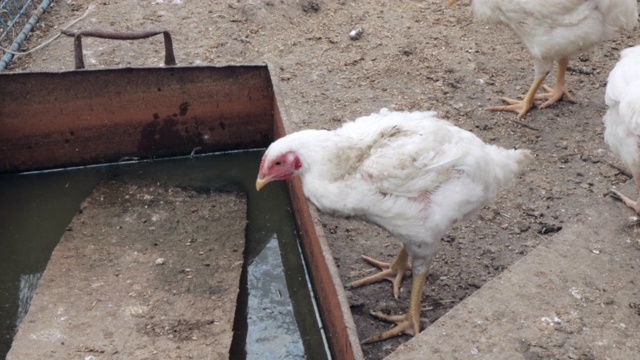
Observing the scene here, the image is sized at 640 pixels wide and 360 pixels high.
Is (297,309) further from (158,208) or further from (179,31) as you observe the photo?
(179,31)

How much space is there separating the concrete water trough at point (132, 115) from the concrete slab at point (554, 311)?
1578 millimetres

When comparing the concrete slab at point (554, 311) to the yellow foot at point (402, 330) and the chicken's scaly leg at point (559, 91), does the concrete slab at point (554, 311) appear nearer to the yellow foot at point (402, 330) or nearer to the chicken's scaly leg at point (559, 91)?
the yellow foot at point (402, 330)

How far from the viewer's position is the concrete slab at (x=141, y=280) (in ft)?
11.5

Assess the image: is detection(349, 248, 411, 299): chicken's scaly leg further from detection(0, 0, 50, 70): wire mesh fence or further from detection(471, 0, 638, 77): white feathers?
detection(0, 0, 50, 70): wire mesh fence

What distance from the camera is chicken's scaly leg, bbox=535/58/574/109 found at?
5.20 meters

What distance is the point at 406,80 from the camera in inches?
219

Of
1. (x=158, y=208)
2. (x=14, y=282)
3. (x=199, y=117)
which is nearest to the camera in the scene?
(x=14, y=282)

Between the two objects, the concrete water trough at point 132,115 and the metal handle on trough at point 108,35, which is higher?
the metal handle on trough at point 108,35

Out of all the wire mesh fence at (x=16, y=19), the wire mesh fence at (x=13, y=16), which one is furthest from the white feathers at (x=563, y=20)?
the wire mesh fence at (x=13, y=16)

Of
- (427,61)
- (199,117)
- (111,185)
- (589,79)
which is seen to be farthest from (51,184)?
(589,79)

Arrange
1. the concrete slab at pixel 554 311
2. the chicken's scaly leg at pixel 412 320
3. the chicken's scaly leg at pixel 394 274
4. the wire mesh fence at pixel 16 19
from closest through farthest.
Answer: the concrete slab at pixel 554 311 < the chicken's scaly leg at pixel 412 320 < the chicken's scaly leg at pixel 394 274 < the wire mesh fence at pixel 16 19

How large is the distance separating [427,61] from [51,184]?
3.25 m

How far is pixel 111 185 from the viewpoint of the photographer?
15.8 feet

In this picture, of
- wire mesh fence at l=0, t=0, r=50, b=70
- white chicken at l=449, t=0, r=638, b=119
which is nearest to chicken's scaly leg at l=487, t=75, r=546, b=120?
white chicken at l=449, t=0, r=638, b=119
